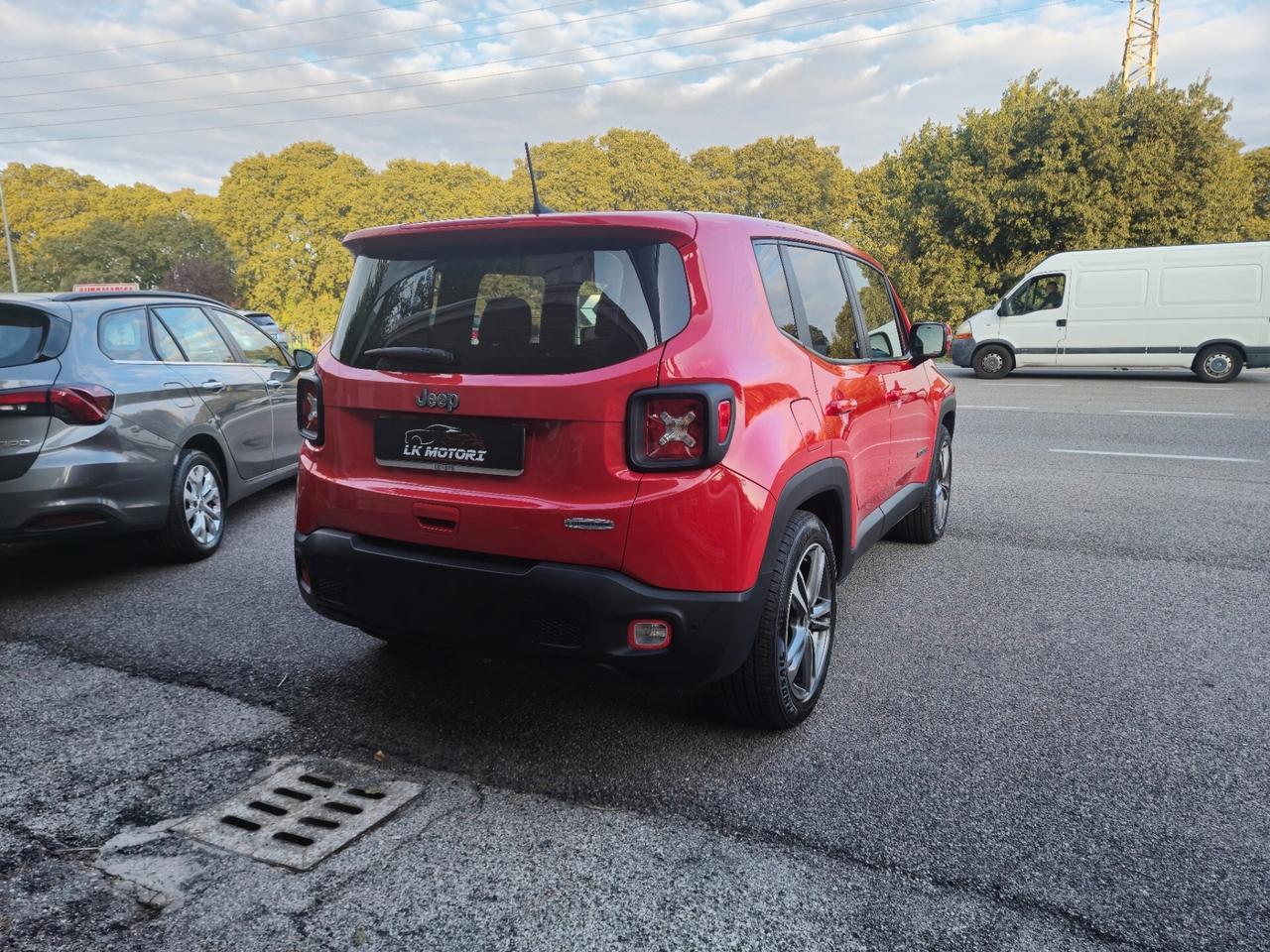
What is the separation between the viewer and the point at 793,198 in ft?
214

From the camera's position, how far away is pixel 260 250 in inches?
2426

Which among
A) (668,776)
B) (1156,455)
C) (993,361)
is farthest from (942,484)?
(993,361)

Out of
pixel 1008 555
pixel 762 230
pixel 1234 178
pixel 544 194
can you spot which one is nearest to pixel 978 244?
pixel 1234 178

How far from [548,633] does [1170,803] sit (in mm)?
1881

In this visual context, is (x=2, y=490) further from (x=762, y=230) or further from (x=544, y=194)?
(x=544, y=194)

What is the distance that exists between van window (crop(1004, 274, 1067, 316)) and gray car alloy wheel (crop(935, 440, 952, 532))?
13.4 meters

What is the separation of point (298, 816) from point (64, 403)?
9.65 feet

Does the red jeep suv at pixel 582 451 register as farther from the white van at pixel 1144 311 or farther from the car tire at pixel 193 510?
the white van at pixel 1144 311

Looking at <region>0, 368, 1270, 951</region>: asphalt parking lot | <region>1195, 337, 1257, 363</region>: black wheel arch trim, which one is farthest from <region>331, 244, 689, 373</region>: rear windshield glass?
<region>1195, 337, 1257, 363</region>: black wheel arch trim

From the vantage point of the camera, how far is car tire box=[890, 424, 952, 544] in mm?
5395

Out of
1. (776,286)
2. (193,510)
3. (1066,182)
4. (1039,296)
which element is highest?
(1066,182)

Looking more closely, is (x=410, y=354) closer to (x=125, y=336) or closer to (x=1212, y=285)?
(x=125, y=336)

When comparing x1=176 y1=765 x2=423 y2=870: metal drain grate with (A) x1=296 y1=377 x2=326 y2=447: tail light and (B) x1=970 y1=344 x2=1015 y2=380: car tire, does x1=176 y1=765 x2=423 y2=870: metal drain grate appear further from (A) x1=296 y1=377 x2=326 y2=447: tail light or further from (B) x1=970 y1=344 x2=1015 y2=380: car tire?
(B) x1=970 y1=344 x2=1015 y2=380: car tire

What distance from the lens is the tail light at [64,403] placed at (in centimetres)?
435
